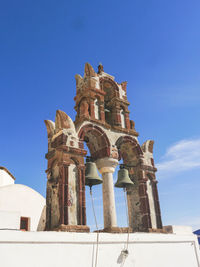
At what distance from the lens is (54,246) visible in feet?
15.7

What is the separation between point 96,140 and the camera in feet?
24.5

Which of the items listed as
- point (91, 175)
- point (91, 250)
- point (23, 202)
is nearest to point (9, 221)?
point (91, 250)

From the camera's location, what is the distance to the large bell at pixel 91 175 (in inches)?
254

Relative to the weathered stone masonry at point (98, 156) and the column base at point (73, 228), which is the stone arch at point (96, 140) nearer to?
the weathered stone masonry at point (98, 156)

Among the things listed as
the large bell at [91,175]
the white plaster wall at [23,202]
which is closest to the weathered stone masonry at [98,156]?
the large bell at [91,175]

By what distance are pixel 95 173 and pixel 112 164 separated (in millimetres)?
681

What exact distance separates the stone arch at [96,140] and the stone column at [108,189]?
0.22 meters

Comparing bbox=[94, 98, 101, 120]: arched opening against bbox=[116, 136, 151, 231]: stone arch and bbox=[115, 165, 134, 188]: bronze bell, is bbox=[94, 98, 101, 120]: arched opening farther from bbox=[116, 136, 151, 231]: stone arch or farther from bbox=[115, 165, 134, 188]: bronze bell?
bbox=[115, 165, 134, 188]: bronze bell

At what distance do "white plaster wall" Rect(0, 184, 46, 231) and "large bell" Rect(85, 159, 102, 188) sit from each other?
364 cm

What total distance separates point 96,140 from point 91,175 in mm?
1315

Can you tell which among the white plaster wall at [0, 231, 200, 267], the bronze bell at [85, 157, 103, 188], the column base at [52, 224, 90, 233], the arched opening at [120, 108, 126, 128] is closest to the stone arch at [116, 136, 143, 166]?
the arched opening at [120, 108, 126, 128]

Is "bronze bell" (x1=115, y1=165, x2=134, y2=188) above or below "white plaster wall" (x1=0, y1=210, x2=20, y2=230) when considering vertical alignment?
above

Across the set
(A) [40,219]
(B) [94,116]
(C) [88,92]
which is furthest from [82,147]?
(A) [40,219]

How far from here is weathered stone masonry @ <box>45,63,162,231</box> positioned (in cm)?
605
